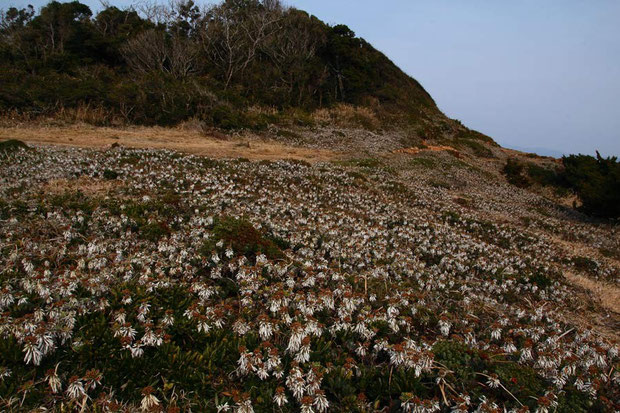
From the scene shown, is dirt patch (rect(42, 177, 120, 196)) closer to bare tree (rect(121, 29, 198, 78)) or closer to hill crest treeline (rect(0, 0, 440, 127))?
hill crest treeline (rect(0, 0, 440, 127))

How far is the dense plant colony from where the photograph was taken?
159 inches

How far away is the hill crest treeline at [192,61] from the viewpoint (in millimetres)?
29094

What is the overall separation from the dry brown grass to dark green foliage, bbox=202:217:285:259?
13171 mm

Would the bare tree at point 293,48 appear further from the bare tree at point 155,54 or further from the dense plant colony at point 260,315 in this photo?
the dense plant colony at point 260,315

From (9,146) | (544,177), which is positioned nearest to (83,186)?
(9,146)

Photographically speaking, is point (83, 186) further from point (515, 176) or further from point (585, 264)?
point (515, 176)

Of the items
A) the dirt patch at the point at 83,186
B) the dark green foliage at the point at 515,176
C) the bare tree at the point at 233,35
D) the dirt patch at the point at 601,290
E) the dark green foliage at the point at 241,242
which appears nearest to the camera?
the dark green foliage at the point at 241,242

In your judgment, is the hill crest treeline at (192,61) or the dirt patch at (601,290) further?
the hill crest treeline at (192,61)

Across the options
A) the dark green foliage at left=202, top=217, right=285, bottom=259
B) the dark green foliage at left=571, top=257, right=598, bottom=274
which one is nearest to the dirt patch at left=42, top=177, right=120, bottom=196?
the dark green foliage at left=202, top=217, right=285, bottom=259

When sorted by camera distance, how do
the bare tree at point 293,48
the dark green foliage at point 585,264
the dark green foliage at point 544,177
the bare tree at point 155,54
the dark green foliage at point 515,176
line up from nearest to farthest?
the dark green foliage at point 585,264
the dark green foliage at point 515,176
the dark green foliage at point 544,177
the bare tree at point 155,54
the bare tree at point 293,48

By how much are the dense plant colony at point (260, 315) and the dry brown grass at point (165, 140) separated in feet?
30.9

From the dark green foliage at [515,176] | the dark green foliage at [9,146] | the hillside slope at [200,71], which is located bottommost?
the dark green foliage at [9,146]

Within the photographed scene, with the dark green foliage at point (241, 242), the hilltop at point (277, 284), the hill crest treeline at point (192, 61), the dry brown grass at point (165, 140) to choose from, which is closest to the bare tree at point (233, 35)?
the hill crest treeline at point (192, 61)

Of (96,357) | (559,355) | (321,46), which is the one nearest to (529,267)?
(559,355)
